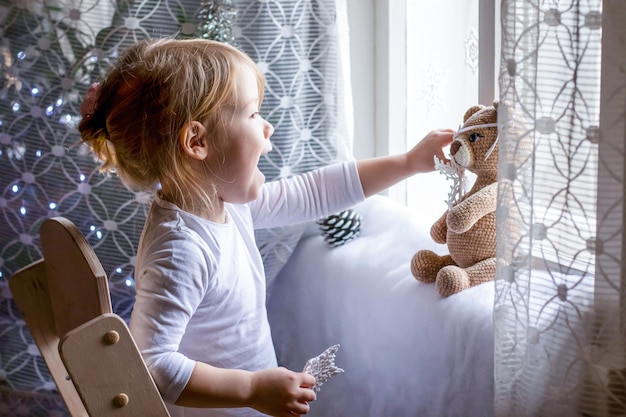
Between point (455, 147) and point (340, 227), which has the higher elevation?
point (455, 147)

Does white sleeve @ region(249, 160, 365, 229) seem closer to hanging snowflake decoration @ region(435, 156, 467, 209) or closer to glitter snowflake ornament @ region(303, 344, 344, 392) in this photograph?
hanging snowflake decoration @ region(435, 156, 467, 209)

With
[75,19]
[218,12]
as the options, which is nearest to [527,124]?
[218,12]

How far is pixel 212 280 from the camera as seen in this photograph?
109 centimetres

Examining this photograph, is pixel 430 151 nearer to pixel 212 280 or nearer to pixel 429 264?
pixel 429 264

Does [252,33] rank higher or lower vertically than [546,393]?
higher

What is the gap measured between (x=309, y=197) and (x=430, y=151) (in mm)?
222

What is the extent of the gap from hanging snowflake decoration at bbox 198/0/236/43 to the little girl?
183 mm

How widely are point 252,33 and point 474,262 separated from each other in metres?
0.55

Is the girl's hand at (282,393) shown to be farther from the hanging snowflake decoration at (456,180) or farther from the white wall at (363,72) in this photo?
the white wall at (363,72)

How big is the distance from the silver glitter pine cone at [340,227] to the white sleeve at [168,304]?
0.36 m

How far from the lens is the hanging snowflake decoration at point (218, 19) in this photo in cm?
130

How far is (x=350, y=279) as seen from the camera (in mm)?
1313

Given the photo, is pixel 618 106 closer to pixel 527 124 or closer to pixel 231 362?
pixel 527 124

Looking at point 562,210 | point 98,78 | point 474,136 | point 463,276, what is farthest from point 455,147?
point 98,78
